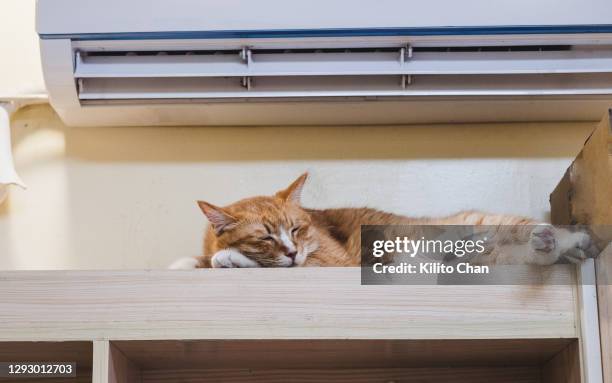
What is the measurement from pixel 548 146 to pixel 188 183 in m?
0.64

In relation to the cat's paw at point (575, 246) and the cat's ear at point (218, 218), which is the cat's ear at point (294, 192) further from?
the cat's paw at point (575, 246)

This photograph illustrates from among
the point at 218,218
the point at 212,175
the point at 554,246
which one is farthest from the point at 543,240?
the point at 212,175

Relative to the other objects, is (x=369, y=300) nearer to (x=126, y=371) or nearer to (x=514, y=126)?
(x=126, y=371)

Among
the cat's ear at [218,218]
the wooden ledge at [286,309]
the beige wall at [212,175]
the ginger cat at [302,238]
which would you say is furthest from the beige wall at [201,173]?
the wooden ledge at [286,309]

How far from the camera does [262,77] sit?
1396mm

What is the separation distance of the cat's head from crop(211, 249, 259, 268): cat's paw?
1 centimetres

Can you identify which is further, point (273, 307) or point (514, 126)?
point (514, 126)

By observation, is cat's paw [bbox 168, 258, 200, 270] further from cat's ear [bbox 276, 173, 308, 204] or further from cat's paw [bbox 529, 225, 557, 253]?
cat's paw [bbox 529, 225, 557, 253]

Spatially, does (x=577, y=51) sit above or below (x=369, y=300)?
above

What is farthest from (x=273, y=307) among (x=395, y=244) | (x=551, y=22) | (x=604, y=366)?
(x=551, y=22)

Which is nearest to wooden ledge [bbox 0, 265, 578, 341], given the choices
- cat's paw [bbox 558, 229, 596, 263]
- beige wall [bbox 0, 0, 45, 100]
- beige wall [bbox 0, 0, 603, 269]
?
cat's paw [bbox 558, 229, 596, 263]

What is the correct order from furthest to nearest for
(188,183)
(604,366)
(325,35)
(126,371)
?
1. (188,183)
2. (325,35)
3. (126,371)
4. (604,366)

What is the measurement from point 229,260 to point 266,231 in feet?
0.25

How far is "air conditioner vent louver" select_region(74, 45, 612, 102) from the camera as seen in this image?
135 centimetres
